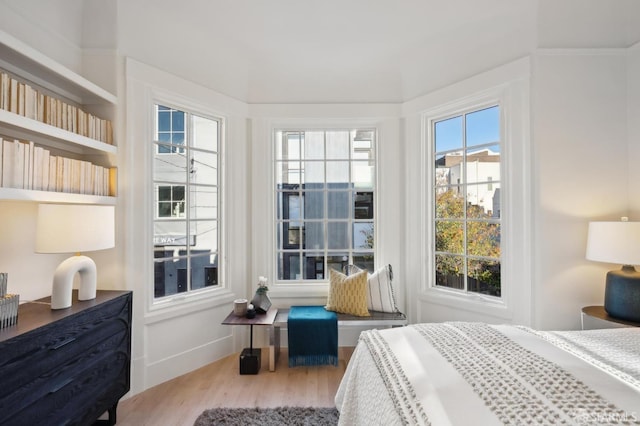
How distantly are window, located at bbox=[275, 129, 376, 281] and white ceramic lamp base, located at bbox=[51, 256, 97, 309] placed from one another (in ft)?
5.47

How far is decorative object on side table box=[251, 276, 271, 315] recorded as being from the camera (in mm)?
2756

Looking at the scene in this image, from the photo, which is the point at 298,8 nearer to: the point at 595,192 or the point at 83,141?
the point at 83,141

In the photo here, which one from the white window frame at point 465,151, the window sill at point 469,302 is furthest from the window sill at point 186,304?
the white window frame at point 465,151

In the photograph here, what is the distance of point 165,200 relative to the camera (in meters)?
2.64

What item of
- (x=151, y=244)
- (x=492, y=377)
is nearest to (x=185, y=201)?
(x=151, y=244)

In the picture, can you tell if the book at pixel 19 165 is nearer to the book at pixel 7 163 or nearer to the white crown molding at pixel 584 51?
the book at pixel 7 163

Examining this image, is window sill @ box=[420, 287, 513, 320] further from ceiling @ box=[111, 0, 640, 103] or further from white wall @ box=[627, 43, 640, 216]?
ceiling @ box=[111, 0, 640, 103]

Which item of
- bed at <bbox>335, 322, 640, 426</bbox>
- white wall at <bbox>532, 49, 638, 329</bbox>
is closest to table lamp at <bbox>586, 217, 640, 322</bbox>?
white wall at <bbox>532, 49, 638, 329</bbox>

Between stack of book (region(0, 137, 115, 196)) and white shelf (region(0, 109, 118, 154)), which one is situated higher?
white shelf (region(0, 109, 118, 154))

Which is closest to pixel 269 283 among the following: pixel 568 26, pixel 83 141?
pixel 83 141

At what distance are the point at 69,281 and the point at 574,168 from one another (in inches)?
136

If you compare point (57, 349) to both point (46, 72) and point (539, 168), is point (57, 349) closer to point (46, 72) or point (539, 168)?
point (46, 72)

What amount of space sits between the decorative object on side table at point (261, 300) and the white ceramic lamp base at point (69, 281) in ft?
4.11

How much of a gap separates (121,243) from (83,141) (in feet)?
2.51
